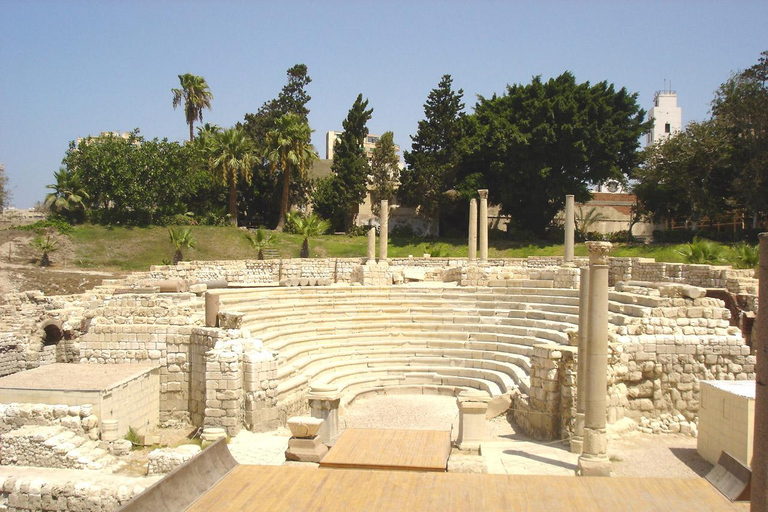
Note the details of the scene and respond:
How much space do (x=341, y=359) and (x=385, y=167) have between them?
2638 centimetres

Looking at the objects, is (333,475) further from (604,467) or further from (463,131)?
(463,131)

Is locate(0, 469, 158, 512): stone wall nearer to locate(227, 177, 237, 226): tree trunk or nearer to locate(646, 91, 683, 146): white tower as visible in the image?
locate(227, 177, 237, 226): tree trunk

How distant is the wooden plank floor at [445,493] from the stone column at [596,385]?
7.29 feet

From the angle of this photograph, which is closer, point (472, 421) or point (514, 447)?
point (514, 447)

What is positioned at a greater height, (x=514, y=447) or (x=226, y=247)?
(x=226, y=247)

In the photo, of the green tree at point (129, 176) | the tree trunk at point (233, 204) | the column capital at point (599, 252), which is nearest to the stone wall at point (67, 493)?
the column capital at point (599, 252)

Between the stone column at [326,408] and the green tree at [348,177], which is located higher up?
the green tree at [348,177]

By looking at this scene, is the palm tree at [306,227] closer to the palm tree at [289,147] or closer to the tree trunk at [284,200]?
the tree trunk at [284,200]

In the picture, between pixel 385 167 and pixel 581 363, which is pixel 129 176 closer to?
pixel 385 167

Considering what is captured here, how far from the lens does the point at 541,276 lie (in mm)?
21219

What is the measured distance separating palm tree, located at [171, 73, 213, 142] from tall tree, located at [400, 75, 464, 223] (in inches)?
632

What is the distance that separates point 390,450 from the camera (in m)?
9.33

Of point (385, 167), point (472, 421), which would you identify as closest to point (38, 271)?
point (385, 167)

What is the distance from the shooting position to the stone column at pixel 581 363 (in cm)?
1070
